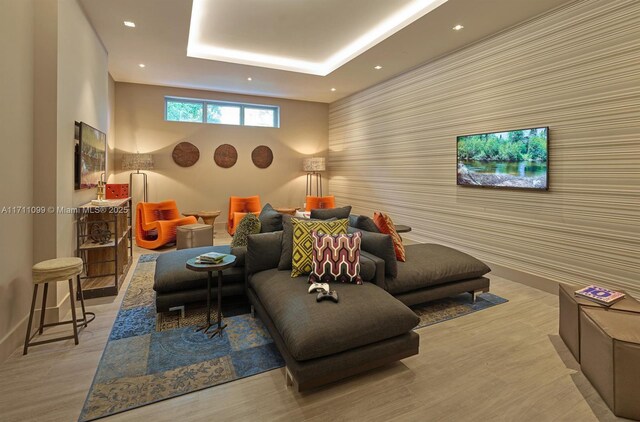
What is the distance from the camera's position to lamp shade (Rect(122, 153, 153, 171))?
607 centimetres

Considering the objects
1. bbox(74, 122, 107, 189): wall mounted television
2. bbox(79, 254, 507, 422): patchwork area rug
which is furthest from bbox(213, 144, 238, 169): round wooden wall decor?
bbox(79, 254, 507, 422): patchwork area rug

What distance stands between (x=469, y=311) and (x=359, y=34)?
4204 millimetres

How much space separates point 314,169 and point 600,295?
241 inches

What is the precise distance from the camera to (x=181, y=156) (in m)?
6.98

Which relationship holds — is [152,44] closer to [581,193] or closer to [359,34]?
[359,34]

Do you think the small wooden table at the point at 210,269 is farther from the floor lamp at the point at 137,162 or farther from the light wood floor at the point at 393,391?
the floor lamp at the point at 137,162

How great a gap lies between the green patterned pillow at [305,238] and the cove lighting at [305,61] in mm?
2874

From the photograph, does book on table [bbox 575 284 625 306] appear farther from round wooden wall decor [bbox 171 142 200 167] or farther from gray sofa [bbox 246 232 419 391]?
round wooden wall decor [bbox 171 142 200 167]

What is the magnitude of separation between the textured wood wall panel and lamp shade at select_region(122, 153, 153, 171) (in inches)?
197

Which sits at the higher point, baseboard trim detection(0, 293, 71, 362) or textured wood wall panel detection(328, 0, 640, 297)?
textured wood wall panel detection(328, 0, 640, 297)

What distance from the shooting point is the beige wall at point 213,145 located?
21.7 ft

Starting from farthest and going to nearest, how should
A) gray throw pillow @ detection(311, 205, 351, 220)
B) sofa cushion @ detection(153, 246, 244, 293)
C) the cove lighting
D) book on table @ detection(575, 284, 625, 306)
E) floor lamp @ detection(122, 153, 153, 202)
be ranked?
floor lamp @ detection(122, 153, 153, 202), the cove lighting, gray throw pillow @ detection(311, 205, 351, 220), sofa cushion @ detection(153, 246, 244, 293), book on table @ detection(575, 284, 625, 306)

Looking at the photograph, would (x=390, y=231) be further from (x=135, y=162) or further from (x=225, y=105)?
(x=225, y=105)

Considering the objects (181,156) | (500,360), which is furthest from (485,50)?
(181,156)
